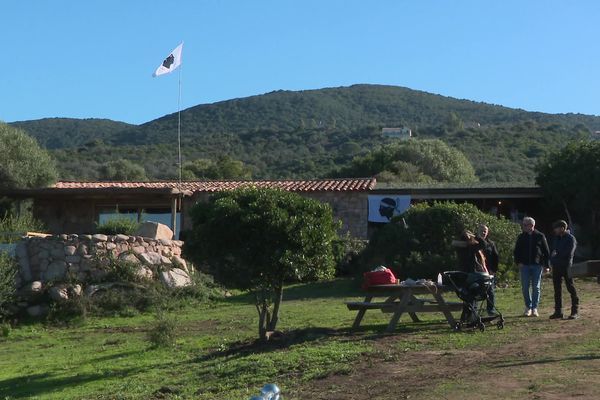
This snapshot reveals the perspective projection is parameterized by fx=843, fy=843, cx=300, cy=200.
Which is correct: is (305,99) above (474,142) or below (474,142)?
above

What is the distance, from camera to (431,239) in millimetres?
20766

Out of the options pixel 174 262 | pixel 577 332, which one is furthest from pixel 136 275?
pixel 577 332

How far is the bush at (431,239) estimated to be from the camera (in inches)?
788

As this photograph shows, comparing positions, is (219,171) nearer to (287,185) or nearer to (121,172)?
(121,172)

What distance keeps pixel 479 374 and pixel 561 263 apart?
4.84 metres

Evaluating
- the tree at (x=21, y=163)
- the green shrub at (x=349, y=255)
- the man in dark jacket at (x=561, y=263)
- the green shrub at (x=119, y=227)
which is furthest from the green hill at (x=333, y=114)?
the man in dark jacket at (x=561, y=263)

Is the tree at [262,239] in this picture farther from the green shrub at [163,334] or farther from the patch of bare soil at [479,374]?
the patch of bare soil at [479,374]

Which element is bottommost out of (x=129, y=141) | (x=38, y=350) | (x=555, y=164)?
(x=38, y=350)

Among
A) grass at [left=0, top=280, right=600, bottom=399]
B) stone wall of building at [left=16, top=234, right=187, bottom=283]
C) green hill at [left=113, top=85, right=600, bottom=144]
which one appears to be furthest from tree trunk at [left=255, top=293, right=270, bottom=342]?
green hill at [left=113, top=85, right=600, bottom=144]

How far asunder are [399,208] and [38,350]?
17112 millimetres

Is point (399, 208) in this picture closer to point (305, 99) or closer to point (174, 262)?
point (174, 262)

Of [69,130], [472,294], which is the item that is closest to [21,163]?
[472,294]

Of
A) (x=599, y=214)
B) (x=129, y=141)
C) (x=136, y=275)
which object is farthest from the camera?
(x=129, y=141)

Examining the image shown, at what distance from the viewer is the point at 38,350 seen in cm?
1436
